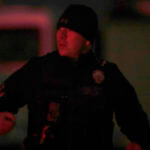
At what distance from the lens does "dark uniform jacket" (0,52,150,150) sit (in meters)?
2.60

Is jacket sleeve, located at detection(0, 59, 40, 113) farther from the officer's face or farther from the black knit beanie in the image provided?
the black knit beanie

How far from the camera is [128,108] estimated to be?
108 inches

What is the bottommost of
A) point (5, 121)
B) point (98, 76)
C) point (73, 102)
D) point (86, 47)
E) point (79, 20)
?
point (5, 121)

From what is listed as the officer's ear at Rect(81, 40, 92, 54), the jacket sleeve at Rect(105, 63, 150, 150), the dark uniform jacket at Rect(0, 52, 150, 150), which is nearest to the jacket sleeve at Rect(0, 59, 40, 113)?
the dark uniform jacket at Rect(0, 52, 150, 150)

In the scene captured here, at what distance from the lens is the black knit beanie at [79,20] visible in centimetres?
264

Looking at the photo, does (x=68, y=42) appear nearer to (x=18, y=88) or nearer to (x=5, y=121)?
(x=18, y=88)

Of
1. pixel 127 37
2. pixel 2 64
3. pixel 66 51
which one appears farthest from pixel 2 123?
pixel 127 37

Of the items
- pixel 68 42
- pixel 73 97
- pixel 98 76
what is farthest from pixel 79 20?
pixel 73 97

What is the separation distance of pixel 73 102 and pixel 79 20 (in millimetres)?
605

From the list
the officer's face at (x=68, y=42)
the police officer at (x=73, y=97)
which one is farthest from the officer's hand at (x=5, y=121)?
the officer's face at (x=68, y=42)

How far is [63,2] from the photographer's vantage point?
479 centimetres

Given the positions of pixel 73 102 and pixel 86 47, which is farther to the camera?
pixel 86 47

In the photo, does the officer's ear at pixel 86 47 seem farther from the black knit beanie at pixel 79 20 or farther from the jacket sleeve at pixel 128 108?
the jacket sleeve at pixel 128 108

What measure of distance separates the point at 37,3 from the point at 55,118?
2546 mm
